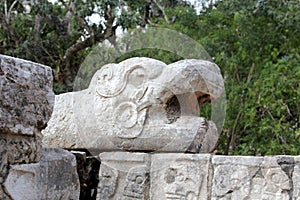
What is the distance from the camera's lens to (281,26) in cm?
686

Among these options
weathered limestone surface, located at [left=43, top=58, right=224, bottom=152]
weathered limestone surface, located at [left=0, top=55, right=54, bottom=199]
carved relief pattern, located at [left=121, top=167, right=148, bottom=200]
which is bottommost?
carved relief pattern, located at [left=121, top=167, right=148, bottom=200]

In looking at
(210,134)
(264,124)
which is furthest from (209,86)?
(264,124)

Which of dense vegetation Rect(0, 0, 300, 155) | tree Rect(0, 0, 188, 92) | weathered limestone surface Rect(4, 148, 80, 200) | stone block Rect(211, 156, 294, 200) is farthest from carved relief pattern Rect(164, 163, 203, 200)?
tree Rect(0, 0, 188, 92)

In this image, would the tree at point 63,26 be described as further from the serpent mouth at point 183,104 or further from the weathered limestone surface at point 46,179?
the weathered limestone surface at point 46,179

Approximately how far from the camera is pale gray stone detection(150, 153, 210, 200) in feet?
10.2

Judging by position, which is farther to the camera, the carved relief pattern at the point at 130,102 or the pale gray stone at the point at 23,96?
the carved relief pattern at the point at 130,102

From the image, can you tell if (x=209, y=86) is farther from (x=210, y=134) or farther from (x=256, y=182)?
(x=256, y=182)

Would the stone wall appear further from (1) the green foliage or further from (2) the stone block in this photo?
(1) the green foliage

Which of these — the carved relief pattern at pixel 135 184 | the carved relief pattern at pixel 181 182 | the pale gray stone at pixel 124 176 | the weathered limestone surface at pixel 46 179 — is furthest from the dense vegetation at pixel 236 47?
the weathered limestone surface at pixel 46 179

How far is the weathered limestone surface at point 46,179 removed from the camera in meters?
1.36

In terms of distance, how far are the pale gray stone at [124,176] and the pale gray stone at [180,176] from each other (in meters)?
0.06

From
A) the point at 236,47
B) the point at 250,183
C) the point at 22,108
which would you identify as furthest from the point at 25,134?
the point at 236,47

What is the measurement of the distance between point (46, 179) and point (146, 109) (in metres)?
1.92

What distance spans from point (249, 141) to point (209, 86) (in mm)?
3304
